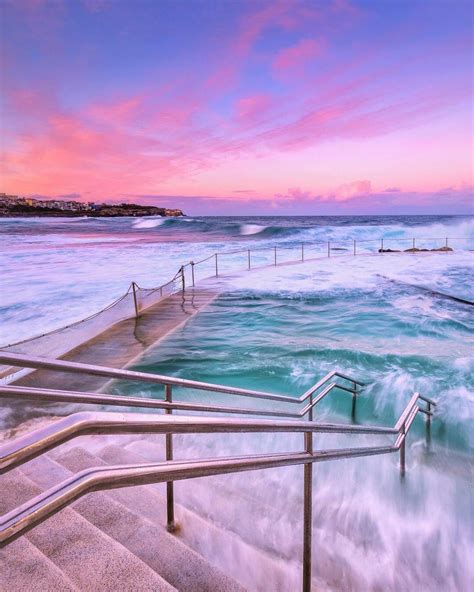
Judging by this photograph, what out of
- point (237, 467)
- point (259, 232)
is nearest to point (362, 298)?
point (237, 467)

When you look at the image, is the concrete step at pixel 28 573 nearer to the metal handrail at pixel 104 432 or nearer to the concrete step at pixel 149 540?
the concrete step at pixel 149 540

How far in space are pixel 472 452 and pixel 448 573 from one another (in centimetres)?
221

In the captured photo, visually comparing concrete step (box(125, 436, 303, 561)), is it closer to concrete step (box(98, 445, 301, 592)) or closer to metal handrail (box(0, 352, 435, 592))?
concrete step (box(98, 445, 301, 592))

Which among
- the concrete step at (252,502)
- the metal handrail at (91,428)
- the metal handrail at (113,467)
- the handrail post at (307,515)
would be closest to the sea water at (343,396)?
the concrete step at (252,502)

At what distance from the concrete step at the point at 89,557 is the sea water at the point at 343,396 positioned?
105cm

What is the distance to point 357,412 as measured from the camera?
19.9ft

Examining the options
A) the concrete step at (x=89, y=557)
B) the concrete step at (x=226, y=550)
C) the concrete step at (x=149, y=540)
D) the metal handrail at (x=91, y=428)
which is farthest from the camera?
the concrete step at (x=226, y=550)

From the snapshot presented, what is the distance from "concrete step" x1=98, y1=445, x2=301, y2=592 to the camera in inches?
102

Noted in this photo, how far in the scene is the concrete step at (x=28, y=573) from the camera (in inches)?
62.4

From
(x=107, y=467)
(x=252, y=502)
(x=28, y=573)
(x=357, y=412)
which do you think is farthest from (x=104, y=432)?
(x=357, y=412)

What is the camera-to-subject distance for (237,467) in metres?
1.52

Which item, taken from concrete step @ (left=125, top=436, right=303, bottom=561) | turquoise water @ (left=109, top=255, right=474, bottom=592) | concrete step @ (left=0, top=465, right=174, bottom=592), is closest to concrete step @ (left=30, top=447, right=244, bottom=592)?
concrete step @ (left=0, top=465, right=174, bottom=592)

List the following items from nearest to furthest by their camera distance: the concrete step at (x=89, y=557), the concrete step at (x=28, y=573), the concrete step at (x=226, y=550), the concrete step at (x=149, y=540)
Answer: the concrete step at (x=28, y=573), the concrete step at (x=89, y=557), the concrete step at (x=149, y=540), the concrete step at (x=226, y=550)

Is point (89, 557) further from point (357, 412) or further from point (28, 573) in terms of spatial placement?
point (357, 412)
